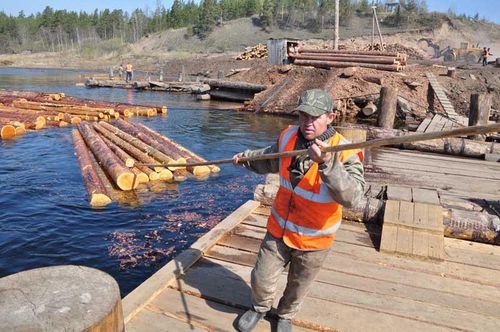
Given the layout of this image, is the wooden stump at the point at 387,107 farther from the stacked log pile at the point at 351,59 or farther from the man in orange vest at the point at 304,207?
the man in orange vest at the point at 304,207

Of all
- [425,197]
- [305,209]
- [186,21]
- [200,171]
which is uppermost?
[186,21]

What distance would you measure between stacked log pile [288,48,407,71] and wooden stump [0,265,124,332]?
24841 mm

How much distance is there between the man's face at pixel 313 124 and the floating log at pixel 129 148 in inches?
335

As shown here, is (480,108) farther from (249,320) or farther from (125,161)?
(249,320)

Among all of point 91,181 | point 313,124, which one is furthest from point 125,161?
point 313,124

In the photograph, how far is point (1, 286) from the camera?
2.65 metres

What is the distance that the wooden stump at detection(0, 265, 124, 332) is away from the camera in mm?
2342

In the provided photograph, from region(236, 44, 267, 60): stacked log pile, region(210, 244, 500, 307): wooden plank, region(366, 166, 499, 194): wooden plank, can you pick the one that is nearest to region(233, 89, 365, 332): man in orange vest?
region(210, 244, 500, 307): wooden plank

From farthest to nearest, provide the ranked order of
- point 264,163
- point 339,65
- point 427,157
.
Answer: point 339,65 → point 427,157 → point 264,163

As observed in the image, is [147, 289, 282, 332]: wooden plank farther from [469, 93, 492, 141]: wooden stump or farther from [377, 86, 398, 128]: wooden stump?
[377, 86, 398, 128]: wooden stump

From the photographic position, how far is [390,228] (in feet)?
18.0

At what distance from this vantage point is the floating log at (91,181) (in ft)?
30.6

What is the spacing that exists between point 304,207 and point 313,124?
0.69 m

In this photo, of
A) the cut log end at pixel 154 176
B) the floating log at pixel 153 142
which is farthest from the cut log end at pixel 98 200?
the floating log at pixel 153 142
